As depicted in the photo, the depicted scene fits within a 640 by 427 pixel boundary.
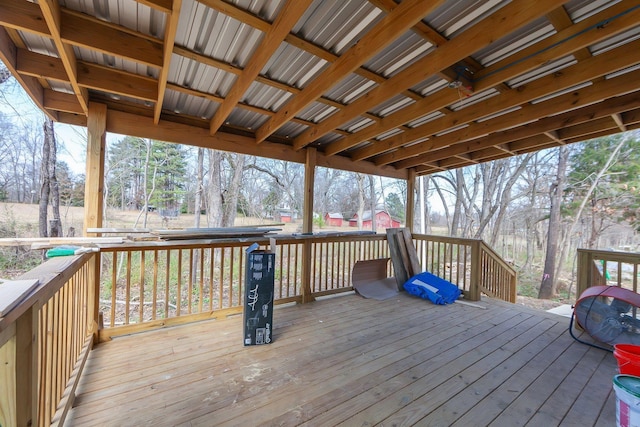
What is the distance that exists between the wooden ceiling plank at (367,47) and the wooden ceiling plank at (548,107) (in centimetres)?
230

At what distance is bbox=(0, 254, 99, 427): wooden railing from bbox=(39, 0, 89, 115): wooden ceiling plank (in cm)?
149

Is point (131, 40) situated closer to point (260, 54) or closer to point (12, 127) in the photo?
point (260, 54)

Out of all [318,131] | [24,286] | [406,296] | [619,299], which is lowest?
[406,296]

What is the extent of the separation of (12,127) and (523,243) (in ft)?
63.5

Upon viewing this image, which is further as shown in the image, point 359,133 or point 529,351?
point 359,133

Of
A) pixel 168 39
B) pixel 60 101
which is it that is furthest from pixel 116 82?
pixel 168 39

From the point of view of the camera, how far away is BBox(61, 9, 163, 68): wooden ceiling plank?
175cm

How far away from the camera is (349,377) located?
2152 mm

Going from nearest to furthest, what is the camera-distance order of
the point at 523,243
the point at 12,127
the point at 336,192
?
the point at 12,127, the point at 523,243, the point at 336,192

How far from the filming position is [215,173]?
8336mm

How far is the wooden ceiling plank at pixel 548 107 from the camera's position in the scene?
7.66ft

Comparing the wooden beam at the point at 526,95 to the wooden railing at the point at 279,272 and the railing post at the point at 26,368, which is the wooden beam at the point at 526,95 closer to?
the wooden railing at the point at 279,272

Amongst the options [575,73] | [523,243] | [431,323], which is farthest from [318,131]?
[523,243]

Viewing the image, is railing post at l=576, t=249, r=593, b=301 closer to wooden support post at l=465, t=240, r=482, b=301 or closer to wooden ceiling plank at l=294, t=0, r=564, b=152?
wooden support post at l=465, t=240, r=482, b=301
